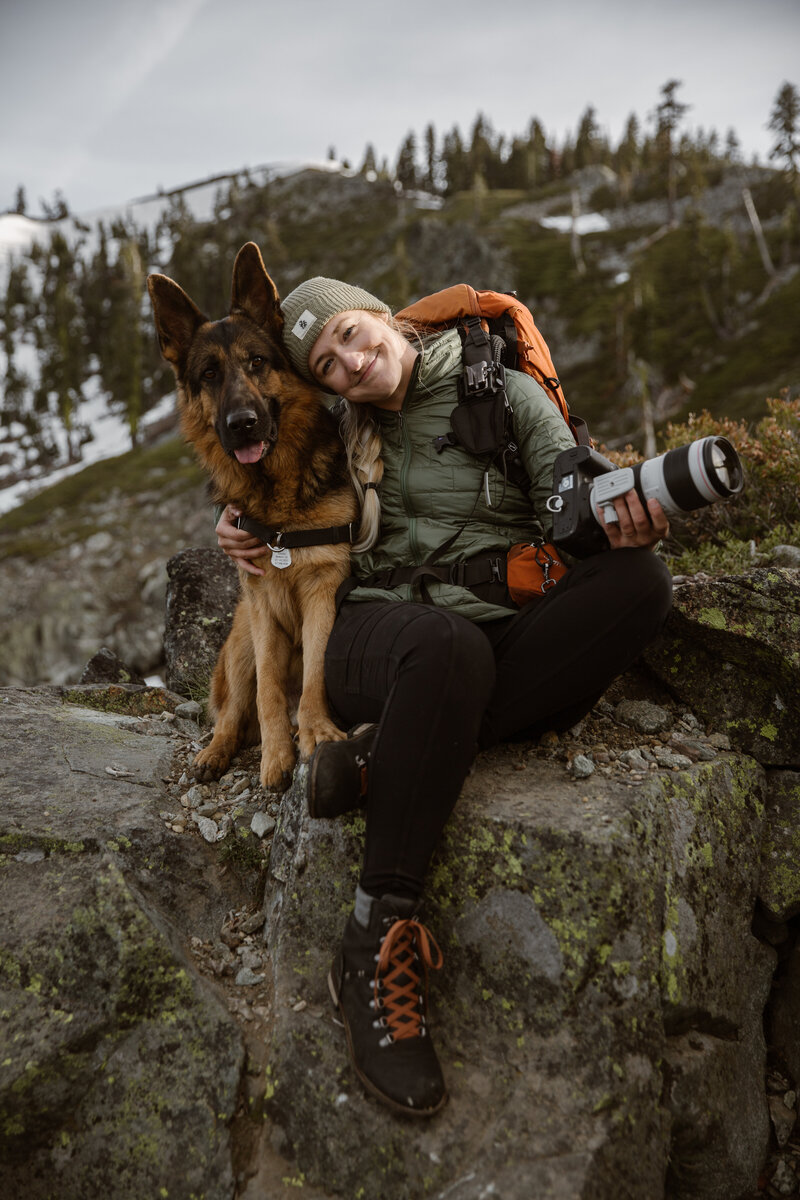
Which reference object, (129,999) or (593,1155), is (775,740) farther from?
(129,999)

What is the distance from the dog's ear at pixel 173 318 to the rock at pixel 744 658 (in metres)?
3.25

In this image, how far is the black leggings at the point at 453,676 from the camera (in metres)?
2.71

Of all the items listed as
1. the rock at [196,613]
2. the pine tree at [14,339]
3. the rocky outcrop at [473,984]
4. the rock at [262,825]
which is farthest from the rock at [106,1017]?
the pine tree at [14,339]

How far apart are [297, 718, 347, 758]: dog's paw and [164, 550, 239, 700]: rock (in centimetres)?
332

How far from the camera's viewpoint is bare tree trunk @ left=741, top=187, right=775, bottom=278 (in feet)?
172

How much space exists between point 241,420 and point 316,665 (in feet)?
4.52

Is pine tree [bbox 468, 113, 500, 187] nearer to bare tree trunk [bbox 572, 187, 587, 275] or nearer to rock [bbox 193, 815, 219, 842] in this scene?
bare tree trunk [bbox 572, 187, 587, 275]

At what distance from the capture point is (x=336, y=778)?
2812mm

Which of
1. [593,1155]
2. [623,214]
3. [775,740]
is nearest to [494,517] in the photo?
[775,740]

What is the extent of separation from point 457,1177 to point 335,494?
10.3 feet

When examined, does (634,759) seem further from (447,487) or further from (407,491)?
(407,491)

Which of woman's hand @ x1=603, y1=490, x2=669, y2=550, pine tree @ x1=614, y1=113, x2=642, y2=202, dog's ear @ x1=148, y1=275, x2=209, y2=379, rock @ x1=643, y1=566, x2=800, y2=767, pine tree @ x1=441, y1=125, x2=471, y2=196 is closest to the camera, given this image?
woman's hand @ x1=603, y1=490, x2=669, y2=550

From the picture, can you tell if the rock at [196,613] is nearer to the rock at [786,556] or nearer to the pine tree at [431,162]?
the rock at [786,556]

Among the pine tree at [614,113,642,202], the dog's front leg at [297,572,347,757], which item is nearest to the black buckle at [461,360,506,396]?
the dog's front leg at [297,572,347,757]
